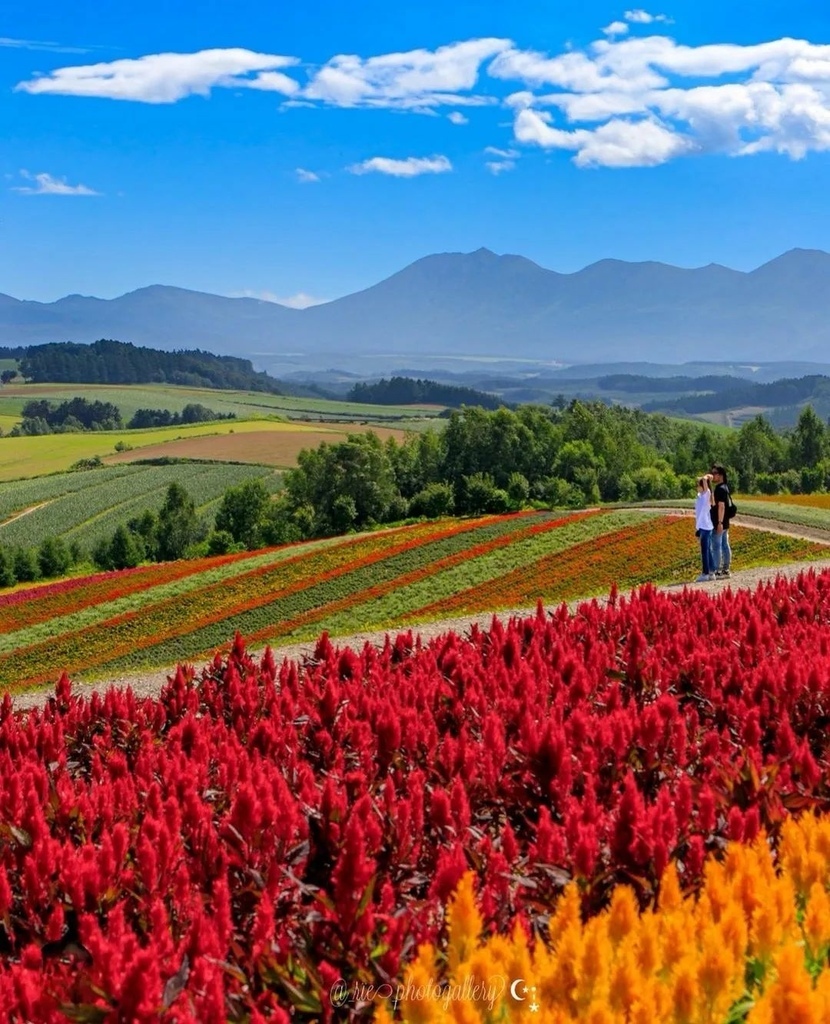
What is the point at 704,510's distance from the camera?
2214 centimetres

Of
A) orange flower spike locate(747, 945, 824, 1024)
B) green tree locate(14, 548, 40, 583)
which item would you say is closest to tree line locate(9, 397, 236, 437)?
green tree locate(14, 548, 40, 583)

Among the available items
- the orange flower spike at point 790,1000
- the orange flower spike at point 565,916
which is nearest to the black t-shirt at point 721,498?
the orange flower spike at point 565,916

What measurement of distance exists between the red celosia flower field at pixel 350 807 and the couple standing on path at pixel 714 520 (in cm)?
1217

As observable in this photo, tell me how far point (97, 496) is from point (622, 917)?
106m

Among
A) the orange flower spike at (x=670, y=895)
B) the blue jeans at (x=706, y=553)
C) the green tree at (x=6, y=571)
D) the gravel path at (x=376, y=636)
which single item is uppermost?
the orange flower spike at (x=670, y=895)

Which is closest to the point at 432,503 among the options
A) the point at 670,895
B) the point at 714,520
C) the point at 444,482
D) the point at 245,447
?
the point at 444,482

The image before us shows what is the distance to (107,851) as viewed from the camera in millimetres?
4910

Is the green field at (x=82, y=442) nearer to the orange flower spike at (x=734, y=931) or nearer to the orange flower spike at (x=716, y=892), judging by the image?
the orange flower spike at (x=716, y=892)

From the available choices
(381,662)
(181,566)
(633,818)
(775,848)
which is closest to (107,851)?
(633,818)

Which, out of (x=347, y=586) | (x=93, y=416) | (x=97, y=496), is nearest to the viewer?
(x=347, y=586)

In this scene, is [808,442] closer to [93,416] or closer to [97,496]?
[97,496]

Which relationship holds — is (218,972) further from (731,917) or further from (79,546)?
(79,546)

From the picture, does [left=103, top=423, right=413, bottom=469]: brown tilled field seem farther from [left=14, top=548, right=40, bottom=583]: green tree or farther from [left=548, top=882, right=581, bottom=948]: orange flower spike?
[left=548, top=882, right=581, bottom=948]: orange flower spike

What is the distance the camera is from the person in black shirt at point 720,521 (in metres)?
21.8
